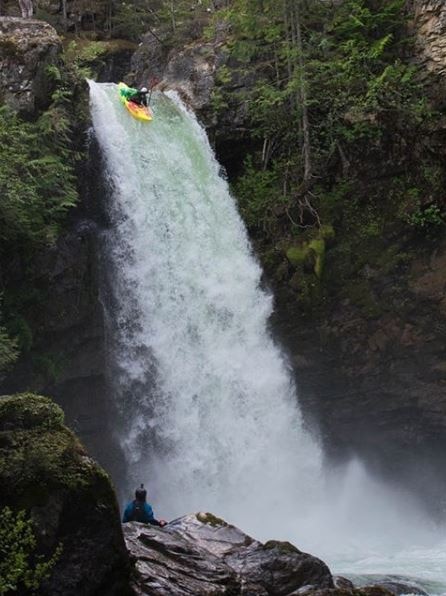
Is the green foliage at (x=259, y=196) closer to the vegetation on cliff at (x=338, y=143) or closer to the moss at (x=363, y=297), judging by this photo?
the vegetation on cliff at (x=338, y=143)

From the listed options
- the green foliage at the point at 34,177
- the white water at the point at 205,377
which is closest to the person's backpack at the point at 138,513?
the white water at the point at 205,377

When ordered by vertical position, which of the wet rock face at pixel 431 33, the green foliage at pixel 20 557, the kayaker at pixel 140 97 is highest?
the wet rock face at pixel 431 33

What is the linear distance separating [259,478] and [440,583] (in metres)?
4.98

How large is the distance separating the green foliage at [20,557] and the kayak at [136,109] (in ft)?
42.1

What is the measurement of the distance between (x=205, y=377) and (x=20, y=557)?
9.17 meters

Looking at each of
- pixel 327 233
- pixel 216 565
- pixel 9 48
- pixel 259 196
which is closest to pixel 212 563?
pixel 216 565

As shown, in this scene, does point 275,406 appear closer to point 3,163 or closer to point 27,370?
point 27,370

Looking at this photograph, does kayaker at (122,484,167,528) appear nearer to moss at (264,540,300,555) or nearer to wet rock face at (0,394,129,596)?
moss at (264,540,300,555)

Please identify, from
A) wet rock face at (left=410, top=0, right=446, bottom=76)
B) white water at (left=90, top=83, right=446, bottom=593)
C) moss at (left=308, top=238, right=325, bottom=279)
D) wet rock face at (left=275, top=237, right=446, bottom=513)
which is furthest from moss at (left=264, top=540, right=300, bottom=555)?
wet rock face at (left=410, top=0, right=446, bottom=76)

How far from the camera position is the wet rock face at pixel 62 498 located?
5844 mm

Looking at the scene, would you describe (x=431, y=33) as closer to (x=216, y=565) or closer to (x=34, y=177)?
(x=34, y=177)

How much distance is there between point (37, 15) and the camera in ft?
87.1

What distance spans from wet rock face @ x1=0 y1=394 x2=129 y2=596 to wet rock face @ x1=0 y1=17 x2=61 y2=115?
959cm

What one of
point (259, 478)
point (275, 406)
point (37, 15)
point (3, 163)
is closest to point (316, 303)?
point (275, 406)
